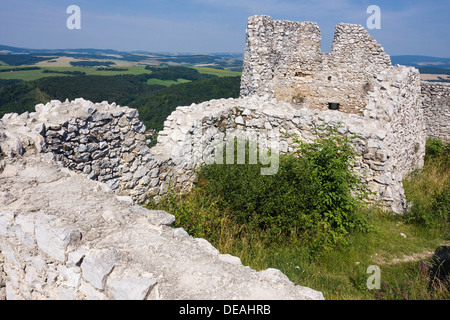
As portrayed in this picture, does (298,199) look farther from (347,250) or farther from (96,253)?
(96,253)

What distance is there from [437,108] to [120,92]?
45.7 meters

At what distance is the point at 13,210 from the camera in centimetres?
285

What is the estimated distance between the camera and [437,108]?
9.98 meters

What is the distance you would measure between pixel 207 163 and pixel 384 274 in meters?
3.84

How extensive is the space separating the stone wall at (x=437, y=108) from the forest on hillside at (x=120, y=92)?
1989 centimetres

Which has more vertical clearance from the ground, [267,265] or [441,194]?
[441,194]

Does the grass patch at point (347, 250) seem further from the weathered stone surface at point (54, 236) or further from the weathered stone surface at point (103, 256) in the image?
the weathered stone surface at point (54, 236)

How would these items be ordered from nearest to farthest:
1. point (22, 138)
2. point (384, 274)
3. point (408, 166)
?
point (22, 138) → point (384, 274) → point (408, 166)

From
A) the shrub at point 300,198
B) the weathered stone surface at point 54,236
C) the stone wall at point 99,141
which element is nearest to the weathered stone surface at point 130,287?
the weathered stone surface at point 54,236

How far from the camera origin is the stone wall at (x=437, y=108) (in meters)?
9.80

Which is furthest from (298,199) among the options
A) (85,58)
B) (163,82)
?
(85,58)

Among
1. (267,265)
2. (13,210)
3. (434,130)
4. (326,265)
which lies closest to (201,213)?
(267,265)
